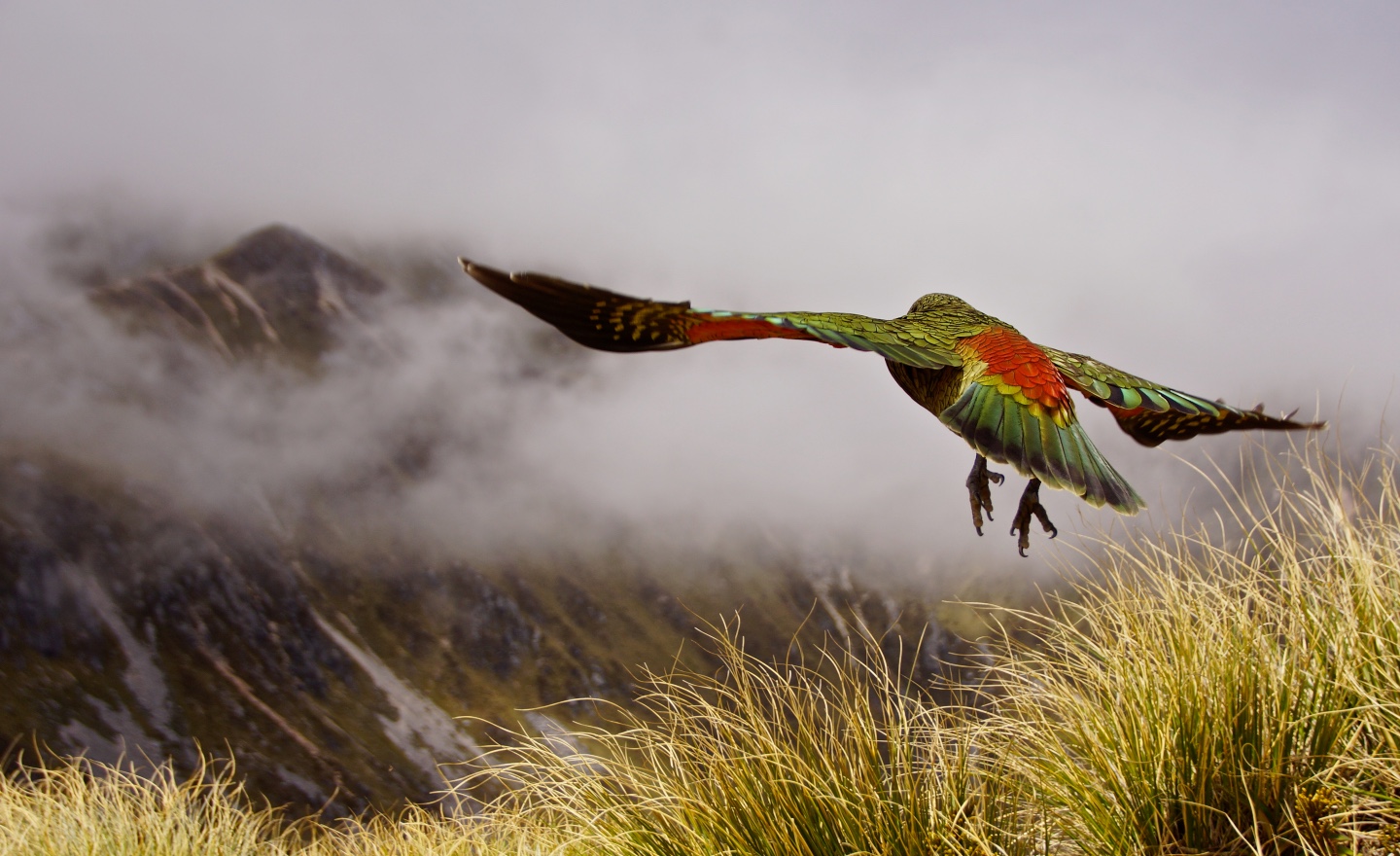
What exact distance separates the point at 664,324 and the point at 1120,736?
2142 mm

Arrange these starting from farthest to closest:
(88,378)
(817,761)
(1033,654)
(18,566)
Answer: (88,378)
(18,566)
(1033,654)
(817,761)

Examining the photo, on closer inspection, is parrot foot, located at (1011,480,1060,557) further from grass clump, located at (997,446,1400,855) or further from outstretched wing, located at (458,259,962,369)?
grass clump, located at (997,446,1400,855)

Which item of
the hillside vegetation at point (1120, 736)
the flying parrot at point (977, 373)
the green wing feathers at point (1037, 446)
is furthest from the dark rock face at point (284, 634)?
the green wing feathers at point (1037, 446)

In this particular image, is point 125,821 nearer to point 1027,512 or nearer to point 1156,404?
point 1027,512

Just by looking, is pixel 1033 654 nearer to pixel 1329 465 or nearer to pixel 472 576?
pixel 1329 465

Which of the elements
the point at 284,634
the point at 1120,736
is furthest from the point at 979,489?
the point at 284,634

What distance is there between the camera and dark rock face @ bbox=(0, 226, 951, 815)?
12356 centimetres

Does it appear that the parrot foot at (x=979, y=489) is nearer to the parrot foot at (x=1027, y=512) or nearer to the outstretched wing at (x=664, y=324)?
the parrot foot at (x=1027, y=512)

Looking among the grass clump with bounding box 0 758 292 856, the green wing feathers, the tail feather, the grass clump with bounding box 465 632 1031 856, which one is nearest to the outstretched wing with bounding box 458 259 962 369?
the tail feather

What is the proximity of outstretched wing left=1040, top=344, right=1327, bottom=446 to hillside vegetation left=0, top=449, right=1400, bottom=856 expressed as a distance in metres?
0.79

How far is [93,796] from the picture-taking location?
21.2 ft

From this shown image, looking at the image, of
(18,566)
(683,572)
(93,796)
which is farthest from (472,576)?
(93,796)

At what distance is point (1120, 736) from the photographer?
3150mm

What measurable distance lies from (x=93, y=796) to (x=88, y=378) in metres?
205
